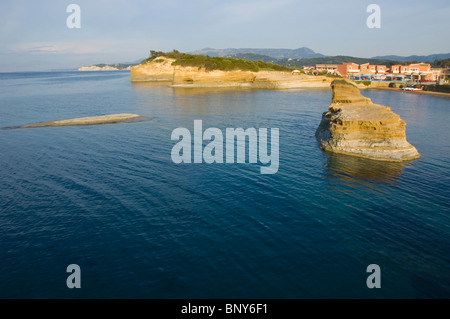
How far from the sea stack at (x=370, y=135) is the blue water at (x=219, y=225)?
183cm

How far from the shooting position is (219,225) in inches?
763

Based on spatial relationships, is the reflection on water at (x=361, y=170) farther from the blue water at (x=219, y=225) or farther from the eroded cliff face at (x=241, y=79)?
the eroded cliff face at (x=241, y=79)

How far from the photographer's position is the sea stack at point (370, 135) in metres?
31.7

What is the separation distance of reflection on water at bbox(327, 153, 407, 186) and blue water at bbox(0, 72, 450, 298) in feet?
0.60

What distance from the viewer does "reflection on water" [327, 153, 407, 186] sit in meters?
26.7

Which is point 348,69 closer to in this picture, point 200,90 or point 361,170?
point 200,90

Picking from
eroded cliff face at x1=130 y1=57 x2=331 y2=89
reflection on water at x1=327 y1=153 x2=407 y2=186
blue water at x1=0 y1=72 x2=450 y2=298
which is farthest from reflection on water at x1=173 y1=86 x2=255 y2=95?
reflection on water at x1=327 y1=153 x2=407 y2=186

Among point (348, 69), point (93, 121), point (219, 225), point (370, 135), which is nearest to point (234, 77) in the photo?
point (348, 69)

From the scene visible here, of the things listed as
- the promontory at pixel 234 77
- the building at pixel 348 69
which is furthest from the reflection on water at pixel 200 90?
the building at pixel 348 69

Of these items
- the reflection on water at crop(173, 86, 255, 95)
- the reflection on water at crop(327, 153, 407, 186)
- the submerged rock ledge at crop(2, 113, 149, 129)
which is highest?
the reflection on water at crop(173, 86, 255, 95)

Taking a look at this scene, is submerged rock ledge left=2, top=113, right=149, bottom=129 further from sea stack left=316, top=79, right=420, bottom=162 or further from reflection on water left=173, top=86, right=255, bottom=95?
reflection on water left=173, top=86, right=255, bottom=95

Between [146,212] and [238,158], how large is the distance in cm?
1465

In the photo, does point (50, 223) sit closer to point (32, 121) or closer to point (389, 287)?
point (389, 287)
